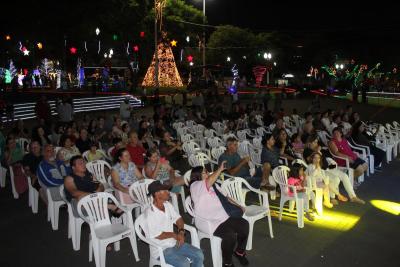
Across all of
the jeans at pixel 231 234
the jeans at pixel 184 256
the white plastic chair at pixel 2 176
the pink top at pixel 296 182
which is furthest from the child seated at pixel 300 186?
the white plastic chair at pixel 2 176

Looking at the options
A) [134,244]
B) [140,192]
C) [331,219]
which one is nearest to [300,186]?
[331,219]

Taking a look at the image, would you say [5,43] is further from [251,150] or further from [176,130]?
[251,150]

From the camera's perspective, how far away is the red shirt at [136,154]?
8.20m

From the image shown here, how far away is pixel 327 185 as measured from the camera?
758cm

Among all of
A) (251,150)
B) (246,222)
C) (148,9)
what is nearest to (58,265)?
(246,222)

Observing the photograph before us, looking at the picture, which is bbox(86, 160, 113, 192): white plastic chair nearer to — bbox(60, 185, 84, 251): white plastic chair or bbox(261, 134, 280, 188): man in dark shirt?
bbox(60, 185, 84, 251): white plastic chair

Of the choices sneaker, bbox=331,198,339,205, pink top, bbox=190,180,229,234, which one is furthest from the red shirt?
sneaker, bbox=331,198,339,205

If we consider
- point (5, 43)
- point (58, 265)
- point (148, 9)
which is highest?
point (148, 9)

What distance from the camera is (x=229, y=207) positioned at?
557 centimetres

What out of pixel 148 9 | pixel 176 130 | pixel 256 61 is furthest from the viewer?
pixel 256 61

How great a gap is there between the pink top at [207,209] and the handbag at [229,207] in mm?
190

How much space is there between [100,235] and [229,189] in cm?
192

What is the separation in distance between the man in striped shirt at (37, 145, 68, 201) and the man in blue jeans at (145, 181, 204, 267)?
7.94ft

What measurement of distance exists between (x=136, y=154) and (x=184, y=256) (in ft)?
12.5
